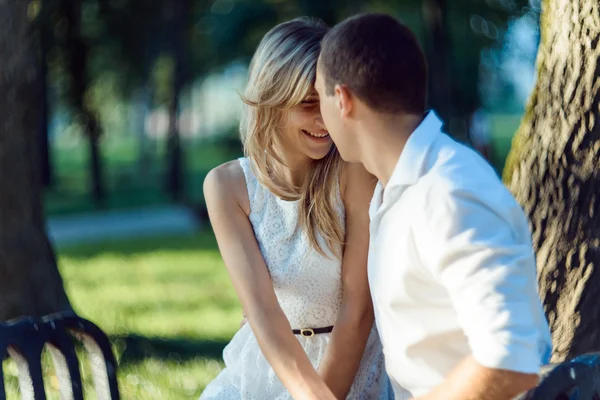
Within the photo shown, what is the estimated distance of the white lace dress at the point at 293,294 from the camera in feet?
9.31

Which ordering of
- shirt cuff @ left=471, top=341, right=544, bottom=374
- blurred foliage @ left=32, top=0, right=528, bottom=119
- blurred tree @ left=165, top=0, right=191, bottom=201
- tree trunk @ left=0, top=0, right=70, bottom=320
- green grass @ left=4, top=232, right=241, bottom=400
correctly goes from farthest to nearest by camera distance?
blurred tree @ left=165, top=0, right=191, bottom=201, blurred foliage @ left=32, top=0, right=528, bottom=119, tree trunk @ left=0, top=0, right=70, bottom=320, green grass @ left=4, top=232, right=241, bottom=400, shirt cuff @ left=471, top=341, right=544, bottom=374

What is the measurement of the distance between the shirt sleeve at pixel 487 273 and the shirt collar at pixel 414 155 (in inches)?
5.5

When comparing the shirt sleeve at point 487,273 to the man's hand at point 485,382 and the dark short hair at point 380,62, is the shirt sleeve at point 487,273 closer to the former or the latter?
the man's hand at point 485,382

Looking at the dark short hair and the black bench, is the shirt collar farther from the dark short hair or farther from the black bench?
the black bench

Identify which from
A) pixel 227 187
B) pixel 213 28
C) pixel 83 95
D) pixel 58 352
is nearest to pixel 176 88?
pixel 83 95

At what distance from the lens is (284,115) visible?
2771mm

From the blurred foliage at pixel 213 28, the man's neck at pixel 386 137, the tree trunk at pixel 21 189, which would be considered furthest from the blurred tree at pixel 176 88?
the man's neck at pixel 386 137

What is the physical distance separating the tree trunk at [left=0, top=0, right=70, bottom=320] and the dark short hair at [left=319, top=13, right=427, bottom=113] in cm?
477

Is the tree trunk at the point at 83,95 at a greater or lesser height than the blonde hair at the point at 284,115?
lesser

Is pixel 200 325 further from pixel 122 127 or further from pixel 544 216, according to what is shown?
pixel 122 127

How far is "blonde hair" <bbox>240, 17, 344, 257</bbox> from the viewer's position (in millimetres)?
2627

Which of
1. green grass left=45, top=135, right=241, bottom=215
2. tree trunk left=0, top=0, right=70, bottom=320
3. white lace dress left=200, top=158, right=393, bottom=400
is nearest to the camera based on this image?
white lace dress left=200, top=158, right=393, bottom=400

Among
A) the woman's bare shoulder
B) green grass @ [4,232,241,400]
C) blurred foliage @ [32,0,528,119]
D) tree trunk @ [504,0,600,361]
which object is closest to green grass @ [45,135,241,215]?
blurred foliage @ [32,0,528,119]

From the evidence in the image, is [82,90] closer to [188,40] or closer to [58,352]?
[188,40]
